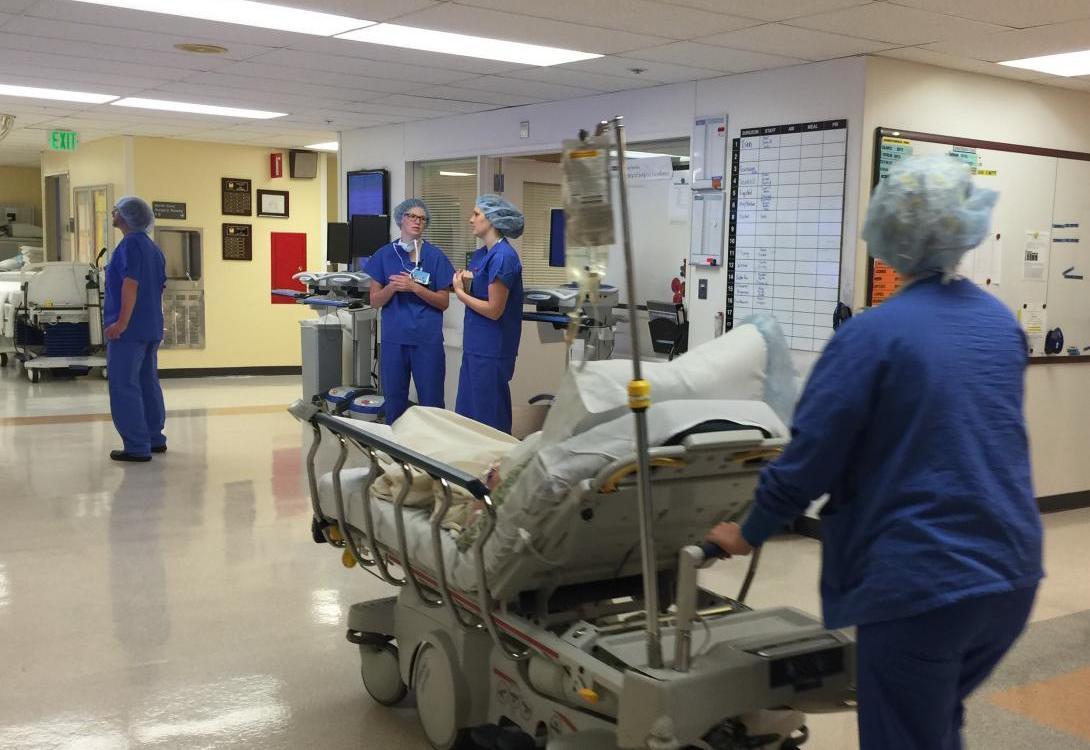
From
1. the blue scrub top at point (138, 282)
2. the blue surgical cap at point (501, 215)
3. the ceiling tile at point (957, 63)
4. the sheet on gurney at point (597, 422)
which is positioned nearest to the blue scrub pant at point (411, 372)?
the blue surgical cap at point (501, 215)

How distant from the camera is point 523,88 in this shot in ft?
A: 20.8

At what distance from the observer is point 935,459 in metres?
1.83

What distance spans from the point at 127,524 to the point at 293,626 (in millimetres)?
1718

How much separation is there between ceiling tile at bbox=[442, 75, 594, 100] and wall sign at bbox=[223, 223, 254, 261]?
507 centimetres

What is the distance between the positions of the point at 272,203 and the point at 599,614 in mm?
9007

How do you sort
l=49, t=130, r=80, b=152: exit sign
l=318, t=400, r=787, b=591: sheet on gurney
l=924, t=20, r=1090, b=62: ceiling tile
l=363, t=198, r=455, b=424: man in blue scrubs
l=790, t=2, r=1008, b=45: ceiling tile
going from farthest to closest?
l=49, t=130, r=80, b=152: exit sign
l=363, t=198, r=455, b=424: man in blue scrubs
l=924, t=20, r=1090, b=62: ceiling tile
l=790, t=2, r=1008, b=45: ceiling tile
l=318, t=400, r=787, b=591: sheet on gurney

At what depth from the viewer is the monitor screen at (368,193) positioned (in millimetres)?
8406

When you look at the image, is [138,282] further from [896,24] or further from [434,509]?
[896,24]

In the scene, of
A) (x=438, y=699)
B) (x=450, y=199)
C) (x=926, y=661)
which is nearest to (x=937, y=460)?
(x=926, y=661)

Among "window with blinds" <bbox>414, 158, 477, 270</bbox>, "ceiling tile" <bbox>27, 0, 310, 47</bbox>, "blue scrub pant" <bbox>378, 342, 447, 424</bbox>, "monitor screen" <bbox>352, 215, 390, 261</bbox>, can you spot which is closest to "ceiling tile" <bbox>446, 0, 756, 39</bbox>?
"ceiling tile" <bbox>27, 0, 310, 47</bbox>

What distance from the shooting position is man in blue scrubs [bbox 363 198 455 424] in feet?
20.5

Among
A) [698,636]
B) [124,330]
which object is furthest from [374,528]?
[124,330]

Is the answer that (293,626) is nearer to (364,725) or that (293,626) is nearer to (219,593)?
(219,593)

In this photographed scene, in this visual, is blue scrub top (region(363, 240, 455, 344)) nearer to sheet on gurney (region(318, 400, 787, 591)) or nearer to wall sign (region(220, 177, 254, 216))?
sheet on gurney (region(318, 400, 787, 591))
